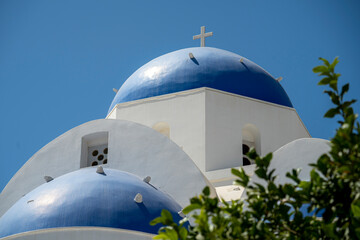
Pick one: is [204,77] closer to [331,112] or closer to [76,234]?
[76,234]

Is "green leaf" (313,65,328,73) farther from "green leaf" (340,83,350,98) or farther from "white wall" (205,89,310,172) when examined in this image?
"white wall" (205,89,310,172)

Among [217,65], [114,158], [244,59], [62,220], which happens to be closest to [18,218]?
[62,220]

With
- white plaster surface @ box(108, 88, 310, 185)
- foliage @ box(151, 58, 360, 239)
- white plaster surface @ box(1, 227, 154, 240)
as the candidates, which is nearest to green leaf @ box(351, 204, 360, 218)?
foliage @ box(151, 58, 360, 239)

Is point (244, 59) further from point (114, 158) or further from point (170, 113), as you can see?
point (114, 158)

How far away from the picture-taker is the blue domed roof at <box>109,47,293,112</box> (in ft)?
54.2

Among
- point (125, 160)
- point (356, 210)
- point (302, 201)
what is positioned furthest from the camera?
point (125, 160)

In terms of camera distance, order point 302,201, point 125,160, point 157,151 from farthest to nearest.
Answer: point 125,160 < point 157,151 < point 302,201

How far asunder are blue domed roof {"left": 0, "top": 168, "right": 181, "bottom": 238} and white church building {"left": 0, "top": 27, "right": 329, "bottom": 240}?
2cm

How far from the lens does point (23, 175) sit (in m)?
14.5

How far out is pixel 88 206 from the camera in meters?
10.4

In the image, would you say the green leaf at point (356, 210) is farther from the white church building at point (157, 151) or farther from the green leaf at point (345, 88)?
the white church building at point (157, 151)

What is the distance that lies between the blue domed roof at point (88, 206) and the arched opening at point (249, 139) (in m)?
5.29

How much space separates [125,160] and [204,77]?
375 centimetres

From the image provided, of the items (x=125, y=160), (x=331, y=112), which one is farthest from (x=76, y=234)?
(x=331, y=112)
